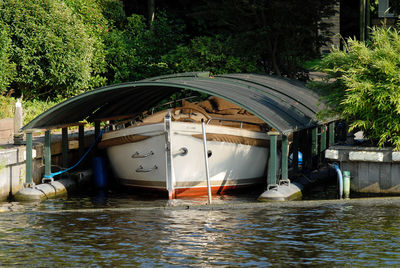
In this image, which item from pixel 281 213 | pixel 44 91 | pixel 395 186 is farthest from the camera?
pixel 44 91

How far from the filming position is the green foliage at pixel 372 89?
17.8 metres

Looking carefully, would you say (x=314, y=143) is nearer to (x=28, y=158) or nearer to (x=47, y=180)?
(x=47, y=180)

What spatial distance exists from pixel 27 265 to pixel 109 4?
928 inches

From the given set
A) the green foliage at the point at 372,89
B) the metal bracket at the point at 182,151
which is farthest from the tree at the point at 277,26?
the metal bracket at the point at 182,151

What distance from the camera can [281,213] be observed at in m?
16.6

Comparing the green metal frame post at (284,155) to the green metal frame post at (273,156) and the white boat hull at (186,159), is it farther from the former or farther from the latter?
the white boat hull at (186,159)

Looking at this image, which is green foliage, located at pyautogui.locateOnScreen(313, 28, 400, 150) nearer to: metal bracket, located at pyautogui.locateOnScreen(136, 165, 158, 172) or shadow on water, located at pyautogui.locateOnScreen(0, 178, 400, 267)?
shadow on water, located at pyautogui.locateOnScreen(0, 178, 400, 267)

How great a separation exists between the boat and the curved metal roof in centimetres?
85

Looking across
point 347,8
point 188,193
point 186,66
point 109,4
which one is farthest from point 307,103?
point 347,8

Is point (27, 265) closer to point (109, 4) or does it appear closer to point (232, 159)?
point (232, 159)

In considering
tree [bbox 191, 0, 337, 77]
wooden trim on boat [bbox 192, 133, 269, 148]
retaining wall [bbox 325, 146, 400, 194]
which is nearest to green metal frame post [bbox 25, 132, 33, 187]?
wooden trim on boat [bbox 192, 133, 269, 148]

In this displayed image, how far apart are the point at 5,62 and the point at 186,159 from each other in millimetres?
8760

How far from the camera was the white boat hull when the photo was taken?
19.4 metres

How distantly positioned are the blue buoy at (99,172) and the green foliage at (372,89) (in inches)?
257
